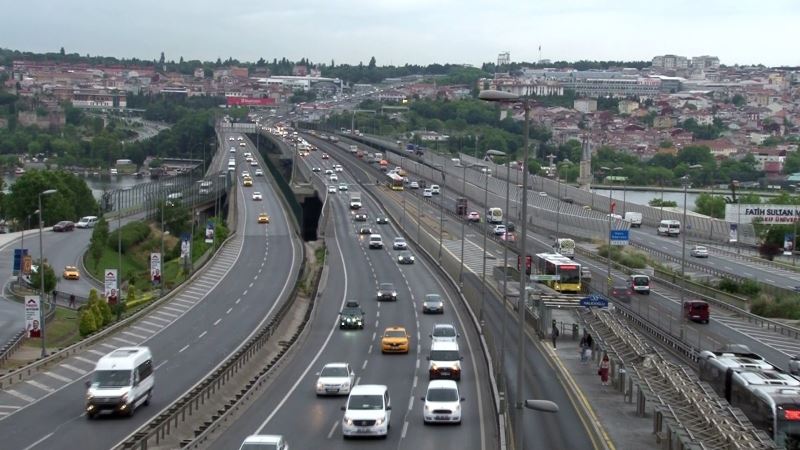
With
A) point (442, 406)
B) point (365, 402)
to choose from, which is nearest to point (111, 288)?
point (365, 402)

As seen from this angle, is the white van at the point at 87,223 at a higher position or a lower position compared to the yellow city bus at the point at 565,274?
lower

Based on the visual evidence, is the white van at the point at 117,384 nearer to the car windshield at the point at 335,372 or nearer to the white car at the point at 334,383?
the white car at the point at 334,383

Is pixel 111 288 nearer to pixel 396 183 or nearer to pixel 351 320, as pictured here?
pixel 351 320

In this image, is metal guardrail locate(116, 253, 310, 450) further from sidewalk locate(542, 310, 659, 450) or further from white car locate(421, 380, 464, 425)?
sidewalk locate(542, 310, 659, 450)

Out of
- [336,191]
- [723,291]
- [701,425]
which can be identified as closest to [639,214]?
[336,191]

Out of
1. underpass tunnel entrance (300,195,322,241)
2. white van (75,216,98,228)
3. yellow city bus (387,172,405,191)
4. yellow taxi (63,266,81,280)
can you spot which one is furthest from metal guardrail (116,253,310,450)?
yellow city bus (387,172,405,191)

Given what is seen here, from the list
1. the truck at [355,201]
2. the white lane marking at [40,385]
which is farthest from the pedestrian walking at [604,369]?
the truck at [355,201]
